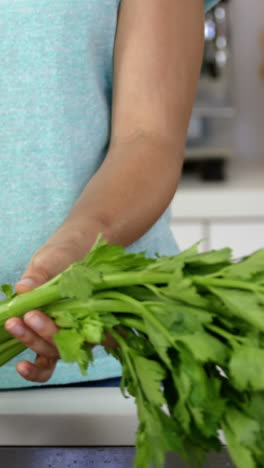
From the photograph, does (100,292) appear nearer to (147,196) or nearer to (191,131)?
(147,196)

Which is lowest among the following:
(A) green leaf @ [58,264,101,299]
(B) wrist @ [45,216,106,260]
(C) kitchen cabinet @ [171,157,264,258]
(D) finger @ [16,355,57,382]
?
(C) kitchen cabinet @ [171,157,264,258]

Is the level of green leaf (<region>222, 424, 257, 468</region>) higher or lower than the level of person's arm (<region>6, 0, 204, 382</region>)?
lower

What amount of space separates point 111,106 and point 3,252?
0.21 m

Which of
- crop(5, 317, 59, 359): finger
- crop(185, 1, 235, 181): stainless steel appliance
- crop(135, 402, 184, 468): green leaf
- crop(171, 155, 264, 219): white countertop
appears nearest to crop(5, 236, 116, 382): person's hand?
crop(5, 317, 59, 359): finger

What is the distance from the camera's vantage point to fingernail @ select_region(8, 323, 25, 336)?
2.09ft

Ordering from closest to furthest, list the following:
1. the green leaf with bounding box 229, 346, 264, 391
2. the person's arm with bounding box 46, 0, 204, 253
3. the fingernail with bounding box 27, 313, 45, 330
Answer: the green leaf with bounding box 229, 346, 264, 391 → the fingernail with bounding box 27, 313, 45, 330 → the person's arm with bounding box 46, 0, 204, 253

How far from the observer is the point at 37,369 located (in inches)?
29.0

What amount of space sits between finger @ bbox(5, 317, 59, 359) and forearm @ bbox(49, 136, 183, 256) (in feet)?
0.29

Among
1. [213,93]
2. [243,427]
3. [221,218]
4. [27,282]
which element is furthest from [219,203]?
[243,427]

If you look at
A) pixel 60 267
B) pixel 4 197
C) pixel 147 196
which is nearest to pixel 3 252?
pixel 4 197

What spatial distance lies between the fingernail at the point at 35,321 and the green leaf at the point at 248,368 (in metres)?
0.16

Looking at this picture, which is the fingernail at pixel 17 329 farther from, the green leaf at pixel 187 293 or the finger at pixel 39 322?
the green leaf at pixel 187 293

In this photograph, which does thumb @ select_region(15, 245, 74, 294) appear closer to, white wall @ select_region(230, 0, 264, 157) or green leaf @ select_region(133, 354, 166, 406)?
green leaf @ select_region(133, 354, 166, 406)

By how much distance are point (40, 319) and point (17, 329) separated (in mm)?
25
